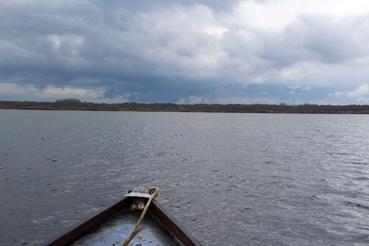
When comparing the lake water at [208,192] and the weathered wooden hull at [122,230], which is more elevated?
the weathered wooden hull at [122,230]

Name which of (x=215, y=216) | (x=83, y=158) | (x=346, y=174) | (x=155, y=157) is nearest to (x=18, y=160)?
(x=83, y=158)

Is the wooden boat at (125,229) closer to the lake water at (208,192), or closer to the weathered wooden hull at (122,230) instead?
the weathered wooden hull at (122,230)

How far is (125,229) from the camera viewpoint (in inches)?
400

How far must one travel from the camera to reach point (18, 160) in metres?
30.5

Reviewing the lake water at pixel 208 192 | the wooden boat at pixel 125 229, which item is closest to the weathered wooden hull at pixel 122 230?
the wooden boat at pixel 125 229

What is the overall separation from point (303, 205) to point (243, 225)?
17.0 ft

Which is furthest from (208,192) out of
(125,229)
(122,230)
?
(122,230)

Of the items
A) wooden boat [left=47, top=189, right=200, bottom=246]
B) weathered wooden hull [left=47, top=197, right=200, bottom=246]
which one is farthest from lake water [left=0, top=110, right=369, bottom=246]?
weathered wooden hull [left=47, top=197, right=200, bottom=246]

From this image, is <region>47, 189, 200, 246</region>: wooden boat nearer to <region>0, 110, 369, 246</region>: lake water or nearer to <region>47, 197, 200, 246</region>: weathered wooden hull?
<region>47, 197, 200, 246</region>: weathered wooden hull

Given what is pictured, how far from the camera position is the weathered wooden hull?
29.4 feet

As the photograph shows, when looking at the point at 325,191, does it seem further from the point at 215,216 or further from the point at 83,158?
the point at 83,158

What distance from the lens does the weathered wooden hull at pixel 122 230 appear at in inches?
353

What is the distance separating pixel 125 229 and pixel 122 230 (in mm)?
120

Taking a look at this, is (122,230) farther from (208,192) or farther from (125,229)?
(208,192)
